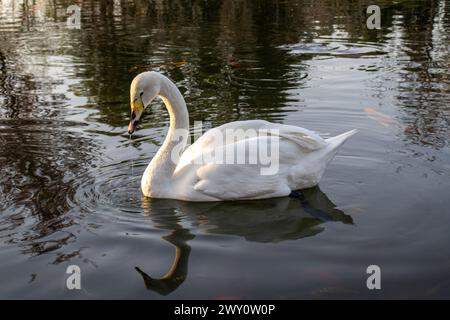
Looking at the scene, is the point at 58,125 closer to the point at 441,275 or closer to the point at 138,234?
the point at 138,234

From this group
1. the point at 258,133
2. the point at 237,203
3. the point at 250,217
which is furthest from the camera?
the point at 258,133

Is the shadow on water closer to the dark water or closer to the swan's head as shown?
the dark water

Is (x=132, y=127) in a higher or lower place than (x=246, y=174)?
higher

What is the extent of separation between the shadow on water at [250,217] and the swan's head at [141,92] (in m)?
0.85

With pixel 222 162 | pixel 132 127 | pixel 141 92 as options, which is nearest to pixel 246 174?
pixel 222 162

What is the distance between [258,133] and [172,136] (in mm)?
877

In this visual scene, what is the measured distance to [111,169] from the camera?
24.1ft

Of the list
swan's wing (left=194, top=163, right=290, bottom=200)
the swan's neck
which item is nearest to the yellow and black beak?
the swan's neck

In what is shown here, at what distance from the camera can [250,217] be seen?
6.10m

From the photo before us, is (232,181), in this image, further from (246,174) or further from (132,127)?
(132,127)

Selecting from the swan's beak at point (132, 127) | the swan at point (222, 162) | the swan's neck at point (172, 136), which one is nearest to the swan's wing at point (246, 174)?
the swan at point (222, 162)

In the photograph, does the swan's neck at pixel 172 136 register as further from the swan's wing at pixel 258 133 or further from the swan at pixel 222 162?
the swan's wing at pixel 258 133

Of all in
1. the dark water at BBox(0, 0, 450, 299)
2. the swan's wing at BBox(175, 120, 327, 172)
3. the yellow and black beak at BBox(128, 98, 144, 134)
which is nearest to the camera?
the dark water at BBox(0, 0, 450, 299)

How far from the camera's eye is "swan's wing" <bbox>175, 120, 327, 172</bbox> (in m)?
6.55
